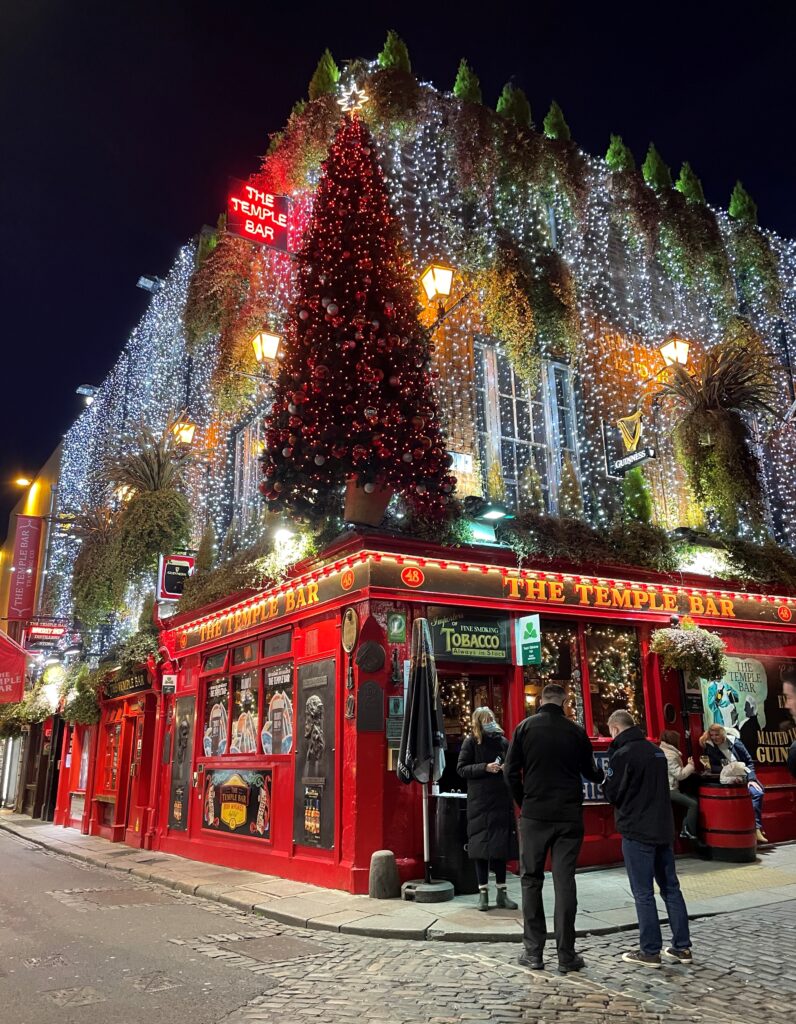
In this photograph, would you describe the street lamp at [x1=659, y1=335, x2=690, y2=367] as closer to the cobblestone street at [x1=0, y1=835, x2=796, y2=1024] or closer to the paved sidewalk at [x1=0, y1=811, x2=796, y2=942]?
the paved sidewalk at [x1=0, y1=811, x2=796, y2=942]

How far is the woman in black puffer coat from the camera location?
8.19 meters

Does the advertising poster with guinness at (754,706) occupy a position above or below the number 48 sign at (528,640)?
below

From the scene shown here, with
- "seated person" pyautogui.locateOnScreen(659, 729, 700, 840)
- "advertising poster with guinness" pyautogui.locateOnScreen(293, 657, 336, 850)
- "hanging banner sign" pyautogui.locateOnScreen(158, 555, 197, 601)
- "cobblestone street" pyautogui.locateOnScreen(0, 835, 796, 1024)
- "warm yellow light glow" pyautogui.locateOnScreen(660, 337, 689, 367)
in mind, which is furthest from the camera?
"hanging banner sign" pyautogui.locateOnScreen(158, 555, 197, 601)

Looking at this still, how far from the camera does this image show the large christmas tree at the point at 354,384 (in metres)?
10.8

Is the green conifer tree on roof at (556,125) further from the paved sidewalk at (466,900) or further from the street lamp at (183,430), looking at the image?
the paved sidewalk at (466,900)

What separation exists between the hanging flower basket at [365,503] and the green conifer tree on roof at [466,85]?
8.60m

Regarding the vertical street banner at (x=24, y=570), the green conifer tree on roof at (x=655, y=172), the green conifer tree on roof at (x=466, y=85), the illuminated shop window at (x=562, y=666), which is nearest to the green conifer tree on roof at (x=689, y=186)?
the green conifer tree on roof at (x=655, y=172)

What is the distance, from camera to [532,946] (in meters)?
6.01

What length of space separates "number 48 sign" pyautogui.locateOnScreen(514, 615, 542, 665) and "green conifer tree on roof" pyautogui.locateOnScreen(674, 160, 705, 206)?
11.0 meters

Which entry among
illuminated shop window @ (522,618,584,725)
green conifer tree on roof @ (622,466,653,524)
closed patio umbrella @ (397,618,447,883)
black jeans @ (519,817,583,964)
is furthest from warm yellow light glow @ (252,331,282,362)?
black jeans @ (519,817,583,964)

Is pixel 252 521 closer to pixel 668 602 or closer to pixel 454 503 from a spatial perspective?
pixel 454 503

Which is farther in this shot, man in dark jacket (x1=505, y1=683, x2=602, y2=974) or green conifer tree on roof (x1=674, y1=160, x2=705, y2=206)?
green conifer tree on roof (x1=674, y1=160, x2=705, y2=206)

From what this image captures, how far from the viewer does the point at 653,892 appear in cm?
603

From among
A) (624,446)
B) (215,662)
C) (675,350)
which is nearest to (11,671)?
(215,662)
